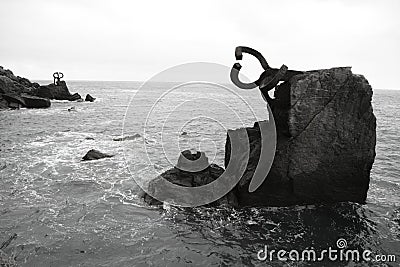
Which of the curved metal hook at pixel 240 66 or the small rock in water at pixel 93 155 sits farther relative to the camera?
the small rock in water at pixel 93 155

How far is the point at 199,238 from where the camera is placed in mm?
10391

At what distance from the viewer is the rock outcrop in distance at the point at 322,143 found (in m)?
11.7

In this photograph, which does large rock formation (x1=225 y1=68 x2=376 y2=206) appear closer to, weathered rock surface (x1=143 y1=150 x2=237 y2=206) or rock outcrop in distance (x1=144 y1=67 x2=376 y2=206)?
rock outcrop in distance (x1=144 y1=67 x2=376 y2=206)

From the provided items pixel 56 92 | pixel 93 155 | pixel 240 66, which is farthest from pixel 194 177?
pixel 56 92

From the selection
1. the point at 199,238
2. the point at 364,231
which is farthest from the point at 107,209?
the point at 364,231

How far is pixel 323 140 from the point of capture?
39.0ft

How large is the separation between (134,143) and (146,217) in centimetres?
1547

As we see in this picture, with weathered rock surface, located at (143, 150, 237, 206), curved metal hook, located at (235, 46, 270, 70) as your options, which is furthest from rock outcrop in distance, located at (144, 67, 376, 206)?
curved metal hook, located at (235, 46, 270, 70)

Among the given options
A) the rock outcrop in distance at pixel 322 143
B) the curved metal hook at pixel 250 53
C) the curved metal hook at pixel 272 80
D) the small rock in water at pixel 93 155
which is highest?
the curved metal hook at pixel 250 53

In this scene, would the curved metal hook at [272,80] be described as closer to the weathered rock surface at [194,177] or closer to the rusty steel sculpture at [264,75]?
the rusty steel sculpture at [264,75]

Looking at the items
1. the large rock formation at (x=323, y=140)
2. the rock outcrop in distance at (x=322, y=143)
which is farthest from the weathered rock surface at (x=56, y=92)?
the large rock formation at (x=323, y=140)

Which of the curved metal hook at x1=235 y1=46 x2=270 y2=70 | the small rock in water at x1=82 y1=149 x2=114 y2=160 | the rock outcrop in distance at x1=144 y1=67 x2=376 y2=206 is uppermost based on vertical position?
the curved metal hook at x1=235 y1=46 x2=270 y2=70

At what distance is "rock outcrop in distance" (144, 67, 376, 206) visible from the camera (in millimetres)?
11672

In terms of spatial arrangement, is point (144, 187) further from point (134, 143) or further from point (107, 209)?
point (134, 143)
